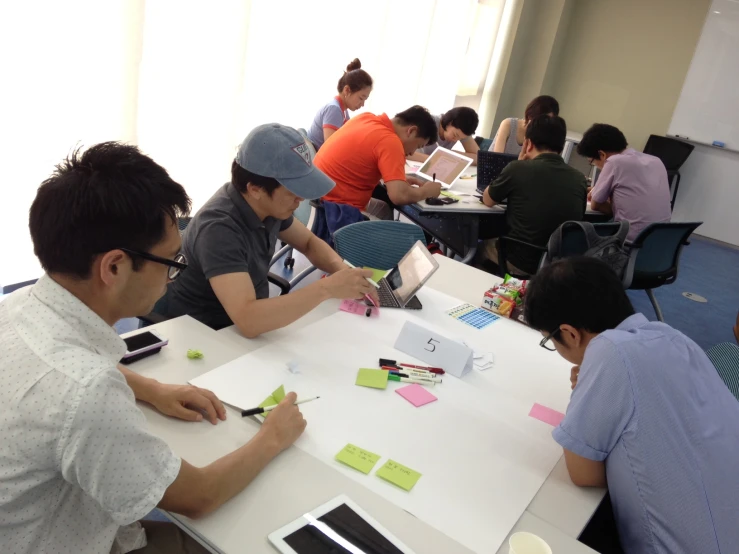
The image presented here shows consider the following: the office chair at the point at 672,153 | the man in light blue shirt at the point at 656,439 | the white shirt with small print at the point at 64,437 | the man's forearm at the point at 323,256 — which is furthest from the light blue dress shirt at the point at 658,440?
the office chair at the point at 672,153

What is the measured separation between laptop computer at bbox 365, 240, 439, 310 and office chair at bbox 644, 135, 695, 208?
18.4 ft

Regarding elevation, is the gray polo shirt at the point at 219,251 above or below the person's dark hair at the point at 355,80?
below

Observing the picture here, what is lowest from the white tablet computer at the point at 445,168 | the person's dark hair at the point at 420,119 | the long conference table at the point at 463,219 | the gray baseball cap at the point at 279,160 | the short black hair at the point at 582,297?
the long conference table at the point at 463,219

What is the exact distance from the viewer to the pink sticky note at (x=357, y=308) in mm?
1910

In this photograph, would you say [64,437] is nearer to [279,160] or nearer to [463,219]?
[279,160]

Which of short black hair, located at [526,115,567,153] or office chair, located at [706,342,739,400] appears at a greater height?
short black hair, located at [526,115,567,153]

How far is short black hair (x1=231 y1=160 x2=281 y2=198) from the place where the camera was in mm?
1729

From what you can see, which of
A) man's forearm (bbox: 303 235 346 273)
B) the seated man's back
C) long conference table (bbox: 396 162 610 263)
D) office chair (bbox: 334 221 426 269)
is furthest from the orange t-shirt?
man's forearm (bbox: 303 235 346 273)

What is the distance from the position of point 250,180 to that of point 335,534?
1.09m

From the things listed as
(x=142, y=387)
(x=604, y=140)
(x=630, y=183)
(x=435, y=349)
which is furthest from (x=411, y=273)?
(x=604, y=140)

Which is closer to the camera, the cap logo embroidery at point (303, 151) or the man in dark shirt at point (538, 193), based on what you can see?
the cap logo embroidery at point (303, 151)

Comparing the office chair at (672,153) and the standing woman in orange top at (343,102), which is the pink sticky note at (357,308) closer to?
the standing woman in orange top at (343,102)

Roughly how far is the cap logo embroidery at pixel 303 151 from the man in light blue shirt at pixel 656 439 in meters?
1.00

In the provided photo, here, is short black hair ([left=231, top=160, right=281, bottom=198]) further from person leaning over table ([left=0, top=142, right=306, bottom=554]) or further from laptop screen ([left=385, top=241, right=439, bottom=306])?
person leaning over table ([left=0, top=142, right=306, bottom=554])
